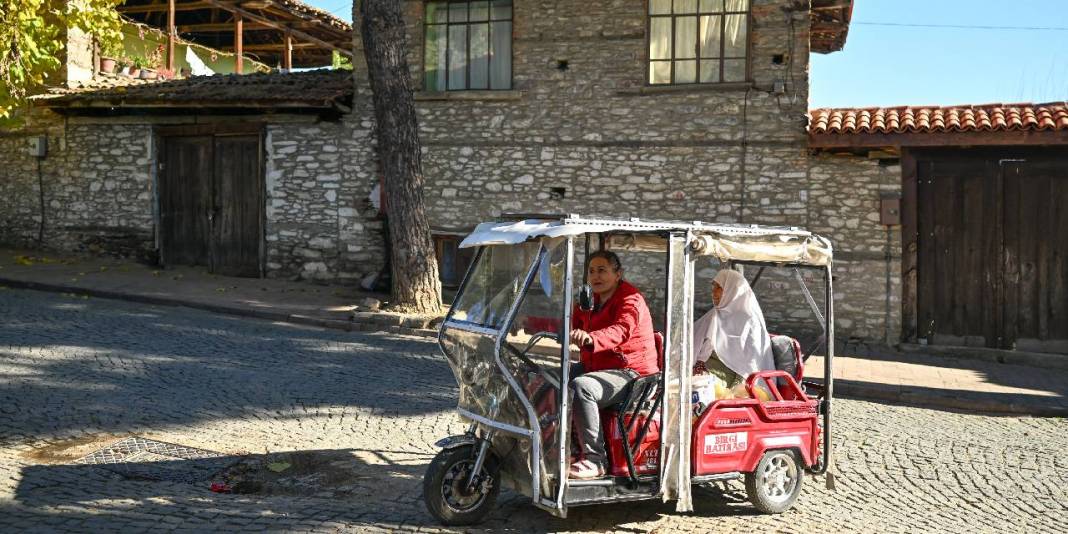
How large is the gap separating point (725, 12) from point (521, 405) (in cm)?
1039

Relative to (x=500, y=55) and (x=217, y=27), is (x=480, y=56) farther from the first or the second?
(x=217, y=27)

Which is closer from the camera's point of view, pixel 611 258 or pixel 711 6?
pixel 611 258

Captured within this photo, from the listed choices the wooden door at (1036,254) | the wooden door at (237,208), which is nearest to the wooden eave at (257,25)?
the wooden door at (237,208)

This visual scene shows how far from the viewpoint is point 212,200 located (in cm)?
1656

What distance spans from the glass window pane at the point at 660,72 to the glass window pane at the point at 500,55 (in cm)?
222

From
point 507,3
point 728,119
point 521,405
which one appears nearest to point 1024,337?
point 728,119

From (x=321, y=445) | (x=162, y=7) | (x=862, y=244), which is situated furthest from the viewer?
(x=162, y=7)

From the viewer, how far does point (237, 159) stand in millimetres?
16328

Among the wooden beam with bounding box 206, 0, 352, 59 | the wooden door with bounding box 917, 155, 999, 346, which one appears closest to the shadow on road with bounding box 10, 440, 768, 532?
the wooden door with bounding box 917, 155, 999, 346

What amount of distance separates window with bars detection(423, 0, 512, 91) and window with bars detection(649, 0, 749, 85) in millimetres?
2343

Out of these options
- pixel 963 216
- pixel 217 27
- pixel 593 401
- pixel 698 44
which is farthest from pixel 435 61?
pixel 593 401

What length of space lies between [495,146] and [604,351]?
9.85 metres

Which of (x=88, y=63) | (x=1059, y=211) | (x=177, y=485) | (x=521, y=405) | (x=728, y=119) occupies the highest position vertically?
(x=88, y=63)

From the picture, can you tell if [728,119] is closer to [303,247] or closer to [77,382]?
[303,247]
